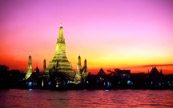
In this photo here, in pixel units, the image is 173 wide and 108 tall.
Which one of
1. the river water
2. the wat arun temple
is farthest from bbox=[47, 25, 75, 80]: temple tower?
the river water

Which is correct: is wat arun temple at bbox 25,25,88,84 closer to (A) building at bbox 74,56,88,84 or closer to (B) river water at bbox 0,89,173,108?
(A) building at bbox 74,56,88,84

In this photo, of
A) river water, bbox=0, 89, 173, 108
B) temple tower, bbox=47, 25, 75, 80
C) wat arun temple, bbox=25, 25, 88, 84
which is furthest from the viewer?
temple tower, bbox=47, 25, 75, 80

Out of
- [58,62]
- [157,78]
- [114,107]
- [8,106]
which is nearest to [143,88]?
[157,78]

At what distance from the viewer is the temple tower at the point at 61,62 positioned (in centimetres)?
7725

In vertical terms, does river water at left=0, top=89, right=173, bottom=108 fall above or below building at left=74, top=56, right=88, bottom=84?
below

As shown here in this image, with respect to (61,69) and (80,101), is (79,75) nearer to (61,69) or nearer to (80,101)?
(61,69)

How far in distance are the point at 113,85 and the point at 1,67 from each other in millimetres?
37722

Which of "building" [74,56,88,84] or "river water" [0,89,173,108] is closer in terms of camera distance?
"river water" [0,89,173,108]

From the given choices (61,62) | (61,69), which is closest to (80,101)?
(61,69)

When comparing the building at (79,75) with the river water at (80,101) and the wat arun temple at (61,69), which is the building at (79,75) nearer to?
the wat arun temple at (61,69)

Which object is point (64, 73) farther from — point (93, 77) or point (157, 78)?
point (157, 78)

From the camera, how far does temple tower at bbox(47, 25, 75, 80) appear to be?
253 feet

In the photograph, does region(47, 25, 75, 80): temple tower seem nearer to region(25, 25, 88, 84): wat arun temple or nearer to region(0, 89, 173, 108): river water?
region(25, 25, 88, 84): wat arun temple

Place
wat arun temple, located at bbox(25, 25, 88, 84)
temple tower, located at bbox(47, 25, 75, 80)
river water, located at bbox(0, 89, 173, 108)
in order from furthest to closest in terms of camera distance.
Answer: temple tower, located at bbox(47, 25, 75, 80)
wat arun temple, located at bbox(25, 25, 88, 84)
river water, located at bbox(0, 89, 173, 108)
